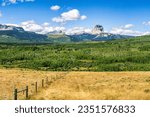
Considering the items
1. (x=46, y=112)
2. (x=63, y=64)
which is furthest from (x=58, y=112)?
(x=63, y=64)

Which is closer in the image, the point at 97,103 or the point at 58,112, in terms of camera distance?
the point at 58,112

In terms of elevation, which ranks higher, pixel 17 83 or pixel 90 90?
pixel 90 90

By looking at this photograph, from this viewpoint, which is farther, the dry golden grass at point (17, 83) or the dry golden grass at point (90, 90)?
the dry golden grass at point (17, 83)

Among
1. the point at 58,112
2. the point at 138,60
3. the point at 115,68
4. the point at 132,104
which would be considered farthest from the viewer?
the point at 138,60

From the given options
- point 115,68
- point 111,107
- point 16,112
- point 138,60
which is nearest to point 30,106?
point 16,112

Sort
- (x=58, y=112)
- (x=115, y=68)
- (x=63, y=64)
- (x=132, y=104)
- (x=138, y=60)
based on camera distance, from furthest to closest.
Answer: (x=138, y=60)
(x=63, y=64)
(x=115, y=68)
(x=132, y=104)
(x=58, y=112)

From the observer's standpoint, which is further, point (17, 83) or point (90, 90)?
point (17, 83)

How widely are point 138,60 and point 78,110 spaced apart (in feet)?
605

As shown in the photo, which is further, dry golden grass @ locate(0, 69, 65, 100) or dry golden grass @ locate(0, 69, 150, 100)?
dry golden grass @ locate(0, 69, 65, 100)

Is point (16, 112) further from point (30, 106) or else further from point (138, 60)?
point (138, 60)

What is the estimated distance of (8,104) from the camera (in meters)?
21.0

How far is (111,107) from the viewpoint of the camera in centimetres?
1897

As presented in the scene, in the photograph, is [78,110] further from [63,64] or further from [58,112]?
[63,64]

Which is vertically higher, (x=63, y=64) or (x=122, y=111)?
(x=122, y=111)
